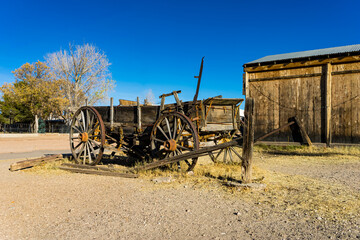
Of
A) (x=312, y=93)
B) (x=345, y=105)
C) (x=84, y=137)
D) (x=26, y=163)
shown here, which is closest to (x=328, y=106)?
(x=345, y=105)

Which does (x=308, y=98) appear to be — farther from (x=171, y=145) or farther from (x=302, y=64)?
(x=171, y=145)

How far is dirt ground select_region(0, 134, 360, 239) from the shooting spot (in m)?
2.94

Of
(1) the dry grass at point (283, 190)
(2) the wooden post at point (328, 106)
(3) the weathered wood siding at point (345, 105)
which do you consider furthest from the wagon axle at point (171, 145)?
(3) the weathered wood siding at point (345, 105)

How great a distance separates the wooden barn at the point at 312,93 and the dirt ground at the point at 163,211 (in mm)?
4564

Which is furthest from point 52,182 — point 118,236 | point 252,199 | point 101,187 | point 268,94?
point 268,94

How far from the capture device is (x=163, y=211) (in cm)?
369

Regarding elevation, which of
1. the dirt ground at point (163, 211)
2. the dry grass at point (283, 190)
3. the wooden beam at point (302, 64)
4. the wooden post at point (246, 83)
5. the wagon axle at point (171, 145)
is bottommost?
the dirt ground at point (163, 211)

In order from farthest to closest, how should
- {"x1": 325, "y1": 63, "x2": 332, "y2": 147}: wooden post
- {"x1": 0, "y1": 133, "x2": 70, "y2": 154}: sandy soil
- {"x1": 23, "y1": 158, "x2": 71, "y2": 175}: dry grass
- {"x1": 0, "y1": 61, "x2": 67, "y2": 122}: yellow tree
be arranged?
1. {"x1": 0, "y1": 61, "x2": 67, "y2": 122}: yellow tree
2. {"x1": 0, "y1": 133, "x2": 70, "y2": 154}: sandy soil
3. {"x1": 325, "y1": 63, "x2": 332, "y2": 147}: wooden post
4. {"x1": 23, "y1": 158, "x2": 71, "y2": 175}: dry grass

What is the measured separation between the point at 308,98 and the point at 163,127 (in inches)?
276

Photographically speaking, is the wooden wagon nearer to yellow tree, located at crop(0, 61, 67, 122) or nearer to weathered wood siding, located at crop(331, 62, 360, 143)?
weathered wood siding, located at crop(331, 62, 360, 143)

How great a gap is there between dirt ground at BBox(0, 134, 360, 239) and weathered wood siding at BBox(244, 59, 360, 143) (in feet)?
15.0

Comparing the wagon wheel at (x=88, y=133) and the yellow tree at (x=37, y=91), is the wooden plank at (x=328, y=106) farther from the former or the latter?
the yellow tree at (x=37, y=91)

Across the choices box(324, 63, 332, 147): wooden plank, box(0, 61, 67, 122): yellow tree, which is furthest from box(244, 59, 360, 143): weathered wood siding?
box(0, 61, 67, 122): yellow tree

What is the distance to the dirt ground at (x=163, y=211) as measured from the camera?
9.65 feet
